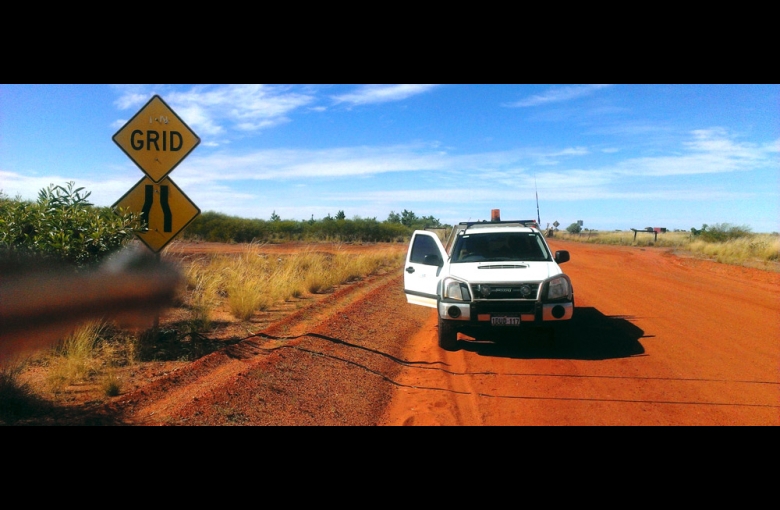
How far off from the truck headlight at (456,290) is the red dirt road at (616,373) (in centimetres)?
90

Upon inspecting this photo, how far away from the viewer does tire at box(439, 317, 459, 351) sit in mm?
8586

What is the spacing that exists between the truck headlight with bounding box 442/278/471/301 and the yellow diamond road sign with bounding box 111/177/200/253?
3.91 meters

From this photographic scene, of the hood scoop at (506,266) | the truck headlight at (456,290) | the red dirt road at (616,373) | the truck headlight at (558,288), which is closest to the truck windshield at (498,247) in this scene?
the hood scoop at (506,266)

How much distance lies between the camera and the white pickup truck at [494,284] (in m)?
8.19

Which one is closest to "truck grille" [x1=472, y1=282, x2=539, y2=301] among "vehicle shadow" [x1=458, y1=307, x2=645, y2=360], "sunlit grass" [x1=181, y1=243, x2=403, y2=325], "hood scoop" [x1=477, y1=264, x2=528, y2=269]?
"hood scoop" [x1=477, y1=264, x2=528, y2=269]

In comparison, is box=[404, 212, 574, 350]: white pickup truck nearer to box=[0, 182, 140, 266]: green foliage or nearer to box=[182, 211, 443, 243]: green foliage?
box=[0, 182, 140, 266]: green foliage

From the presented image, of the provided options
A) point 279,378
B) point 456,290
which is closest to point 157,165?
point 279,378

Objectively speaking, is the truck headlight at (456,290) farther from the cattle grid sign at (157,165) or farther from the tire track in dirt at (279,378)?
the cattle grid sign at (157,165)
